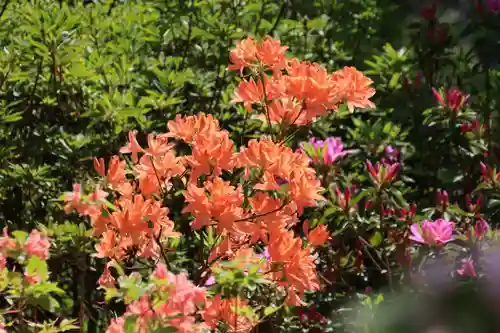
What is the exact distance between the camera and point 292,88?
1.81m

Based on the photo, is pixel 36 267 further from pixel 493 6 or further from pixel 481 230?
pixel 493 6

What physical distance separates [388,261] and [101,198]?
4.29ft

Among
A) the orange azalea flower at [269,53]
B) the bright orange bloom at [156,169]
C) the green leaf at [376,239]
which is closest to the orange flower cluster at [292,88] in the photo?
the orange azalea flower at [269,53]

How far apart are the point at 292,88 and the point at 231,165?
238 mm

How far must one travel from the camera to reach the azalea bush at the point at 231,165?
1.67 meters

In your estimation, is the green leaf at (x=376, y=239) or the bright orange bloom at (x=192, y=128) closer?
the bright orange bloom at (x=192, y=128)

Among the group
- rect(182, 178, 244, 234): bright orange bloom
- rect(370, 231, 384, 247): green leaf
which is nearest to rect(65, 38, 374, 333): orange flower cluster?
rect(182, 178, 244, 234): bright orange bloom

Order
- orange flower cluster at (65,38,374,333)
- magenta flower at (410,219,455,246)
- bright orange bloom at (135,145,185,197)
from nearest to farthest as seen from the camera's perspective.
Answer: orange flower cluster at (65,38,374,333) → bright orange bloom at (135,145,185,197) → magenta flower at (410,219,455,246)

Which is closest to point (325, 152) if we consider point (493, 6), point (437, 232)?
point (437, 232)

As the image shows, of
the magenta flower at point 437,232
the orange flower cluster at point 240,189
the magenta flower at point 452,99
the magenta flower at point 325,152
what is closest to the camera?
the orange flower cluster at point 240,189

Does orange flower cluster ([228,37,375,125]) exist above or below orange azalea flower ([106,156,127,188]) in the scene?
above

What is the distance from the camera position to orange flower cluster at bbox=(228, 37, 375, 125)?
181cm

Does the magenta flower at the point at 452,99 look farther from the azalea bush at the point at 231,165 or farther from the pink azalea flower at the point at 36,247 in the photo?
the pink azalea flower at the point at 36,247

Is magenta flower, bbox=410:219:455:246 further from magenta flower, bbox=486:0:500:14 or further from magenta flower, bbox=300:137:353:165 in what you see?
magenta flower, bbox=486:0:500:14
